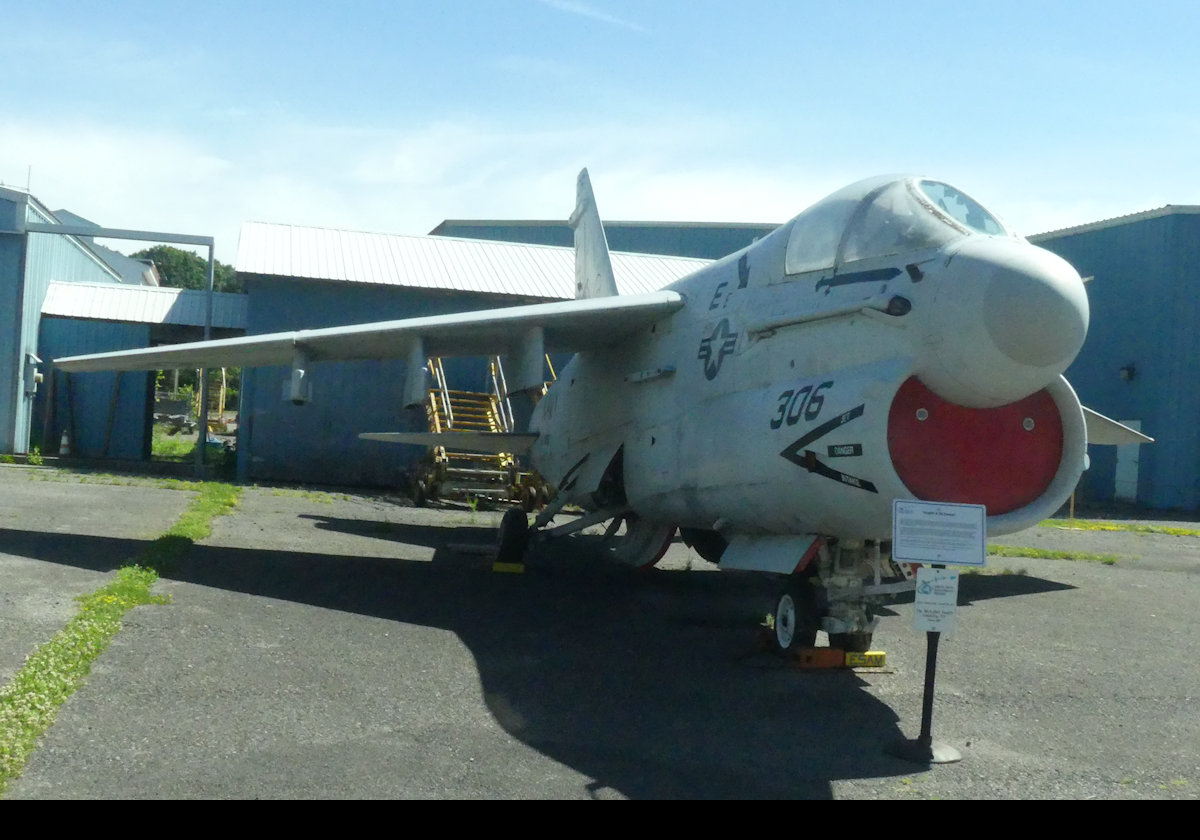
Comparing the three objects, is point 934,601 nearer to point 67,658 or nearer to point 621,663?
point 621,663

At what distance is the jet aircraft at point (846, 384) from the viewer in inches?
257

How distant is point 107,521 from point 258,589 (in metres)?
5.05

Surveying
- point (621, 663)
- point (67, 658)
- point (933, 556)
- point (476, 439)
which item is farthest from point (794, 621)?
point (476, 439)

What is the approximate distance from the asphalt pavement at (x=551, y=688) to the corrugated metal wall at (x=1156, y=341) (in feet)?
51.0

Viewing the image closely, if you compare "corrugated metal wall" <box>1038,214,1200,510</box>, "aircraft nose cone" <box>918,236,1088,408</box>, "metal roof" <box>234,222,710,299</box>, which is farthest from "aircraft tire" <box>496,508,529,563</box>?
"corrugated metal wall" <box>1038,214,1200,510</box>

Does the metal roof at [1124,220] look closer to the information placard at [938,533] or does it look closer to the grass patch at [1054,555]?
the grass patch at [1054,555]

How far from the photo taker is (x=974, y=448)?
695cm

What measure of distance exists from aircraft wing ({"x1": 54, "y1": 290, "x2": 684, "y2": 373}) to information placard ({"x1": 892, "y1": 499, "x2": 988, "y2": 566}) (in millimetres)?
4316

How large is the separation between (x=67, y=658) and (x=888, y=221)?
6114mm

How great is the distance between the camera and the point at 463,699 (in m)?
6.56

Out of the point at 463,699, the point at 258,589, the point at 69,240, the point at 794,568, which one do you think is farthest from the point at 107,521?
the point at 69,240

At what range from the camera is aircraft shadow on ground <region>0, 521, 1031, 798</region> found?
5590 mm

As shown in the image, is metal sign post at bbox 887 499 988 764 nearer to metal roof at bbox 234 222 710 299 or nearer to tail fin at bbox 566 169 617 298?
tail fin at bbox 566 169 617 298

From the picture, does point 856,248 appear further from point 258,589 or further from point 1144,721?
point 258,589
